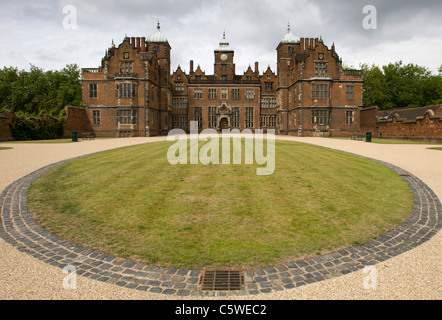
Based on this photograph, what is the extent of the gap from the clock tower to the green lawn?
48291mm

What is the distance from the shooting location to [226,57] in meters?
56.3

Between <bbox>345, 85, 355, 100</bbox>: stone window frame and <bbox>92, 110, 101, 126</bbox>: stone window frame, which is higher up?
<bbox>345, 85, 355, 100</bbox>: stone window frame

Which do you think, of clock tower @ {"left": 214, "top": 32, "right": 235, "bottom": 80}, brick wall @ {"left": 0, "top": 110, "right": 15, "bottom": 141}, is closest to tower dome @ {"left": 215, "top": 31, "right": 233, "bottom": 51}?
clock tower @ {"left": 214, "top": 32, "right": 235, "bottom": 80}

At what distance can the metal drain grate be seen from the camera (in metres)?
3.80

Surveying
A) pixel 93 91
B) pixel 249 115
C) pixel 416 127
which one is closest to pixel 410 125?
pixel 416 127

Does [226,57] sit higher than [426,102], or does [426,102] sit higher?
[226,57]

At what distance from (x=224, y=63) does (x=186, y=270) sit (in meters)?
56.2

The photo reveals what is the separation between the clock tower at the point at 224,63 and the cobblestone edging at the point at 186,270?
174 feet

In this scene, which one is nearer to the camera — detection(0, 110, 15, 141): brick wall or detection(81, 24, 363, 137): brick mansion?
detection(0, 110, 15, 141): brick wall

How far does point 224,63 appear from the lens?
2222 inches

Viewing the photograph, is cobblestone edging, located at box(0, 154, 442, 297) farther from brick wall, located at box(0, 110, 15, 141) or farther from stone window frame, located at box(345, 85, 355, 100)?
stone window frame, located at box(345, 85, 355, 100)
